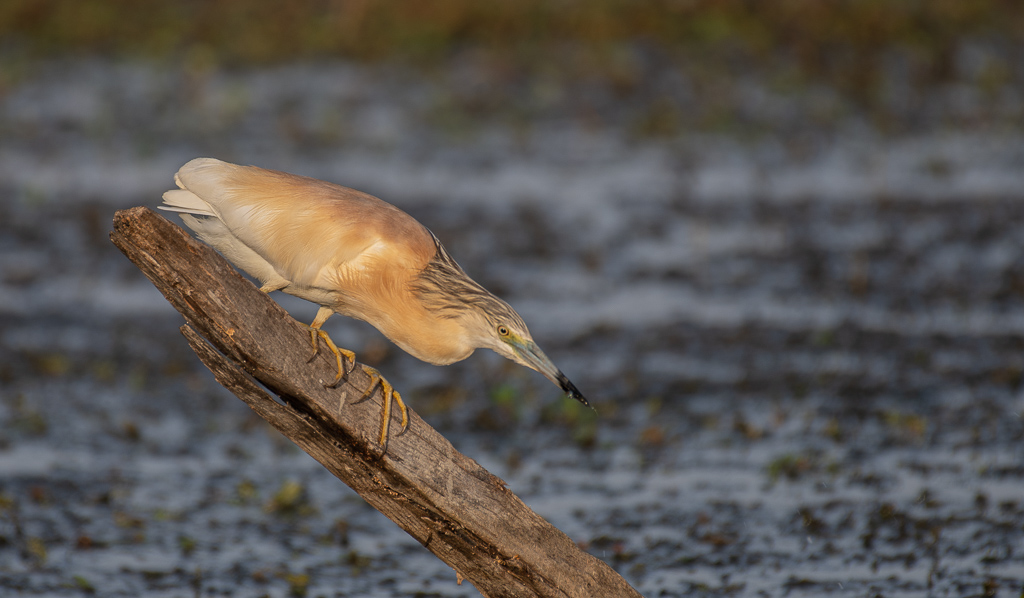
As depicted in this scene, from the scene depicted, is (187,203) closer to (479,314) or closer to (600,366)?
(479,314)

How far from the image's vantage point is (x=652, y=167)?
1153 cm

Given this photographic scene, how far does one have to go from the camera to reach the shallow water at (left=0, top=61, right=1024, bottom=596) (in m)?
5.49

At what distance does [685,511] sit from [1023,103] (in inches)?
346

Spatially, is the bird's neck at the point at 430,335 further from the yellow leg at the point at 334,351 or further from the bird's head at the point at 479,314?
the yellow leg at the point at 334,351

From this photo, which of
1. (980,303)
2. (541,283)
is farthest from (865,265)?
(541,283)

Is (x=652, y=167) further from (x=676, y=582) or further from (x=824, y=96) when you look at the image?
(x=676, y=582)

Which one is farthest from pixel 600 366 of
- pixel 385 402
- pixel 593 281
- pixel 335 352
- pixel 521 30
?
pixel 521 30

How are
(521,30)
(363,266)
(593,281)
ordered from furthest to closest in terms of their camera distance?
(521,30), (593,281), (363,266)

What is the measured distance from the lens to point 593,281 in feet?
29.8

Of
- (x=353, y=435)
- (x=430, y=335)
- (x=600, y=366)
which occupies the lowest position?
(x=353, y=435)

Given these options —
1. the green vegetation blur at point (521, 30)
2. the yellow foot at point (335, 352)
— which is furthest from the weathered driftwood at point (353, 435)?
the green vegetation blur at point (521, 30)

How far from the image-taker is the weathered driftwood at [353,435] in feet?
11.0

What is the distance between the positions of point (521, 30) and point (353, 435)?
11.6 metres

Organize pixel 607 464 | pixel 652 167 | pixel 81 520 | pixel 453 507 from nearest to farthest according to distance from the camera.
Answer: pixel 453 507
pixel 81 520
pixel 607 464
pixel 652 167
